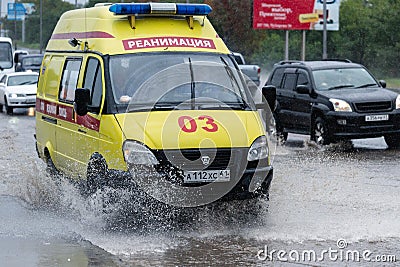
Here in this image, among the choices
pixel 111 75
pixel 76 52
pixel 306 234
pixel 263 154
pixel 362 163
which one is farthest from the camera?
pixel 362 163

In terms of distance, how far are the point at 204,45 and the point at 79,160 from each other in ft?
6.40

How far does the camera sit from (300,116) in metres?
18.2

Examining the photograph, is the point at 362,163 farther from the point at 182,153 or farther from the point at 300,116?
the point at 182,153

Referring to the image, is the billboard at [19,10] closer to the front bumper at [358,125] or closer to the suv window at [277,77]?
the suv window at [277,77]

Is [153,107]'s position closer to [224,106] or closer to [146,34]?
[224,106]

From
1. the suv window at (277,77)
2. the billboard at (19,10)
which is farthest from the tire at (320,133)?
the billboard at (19,10)

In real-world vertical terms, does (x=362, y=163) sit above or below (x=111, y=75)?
below

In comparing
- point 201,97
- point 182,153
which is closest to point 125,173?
point 182,153

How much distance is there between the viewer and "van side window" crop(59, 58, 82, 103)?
11.0 m

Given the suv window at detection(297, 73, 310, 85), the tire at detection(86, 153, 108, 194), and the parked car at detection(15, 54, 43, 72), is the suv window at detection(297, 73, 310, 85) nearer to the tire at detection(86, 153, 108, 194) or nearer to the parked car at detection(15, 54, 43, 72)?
the tire at detection(86, 153, 108, 194)

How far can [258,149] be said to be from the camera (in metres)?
9.27

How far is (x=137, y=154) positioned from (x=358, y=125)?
841 cm

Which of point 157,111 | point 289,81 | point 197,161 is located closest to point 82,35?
point 157,111

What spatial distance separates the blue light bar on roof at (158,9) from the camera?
1021 centimetres
